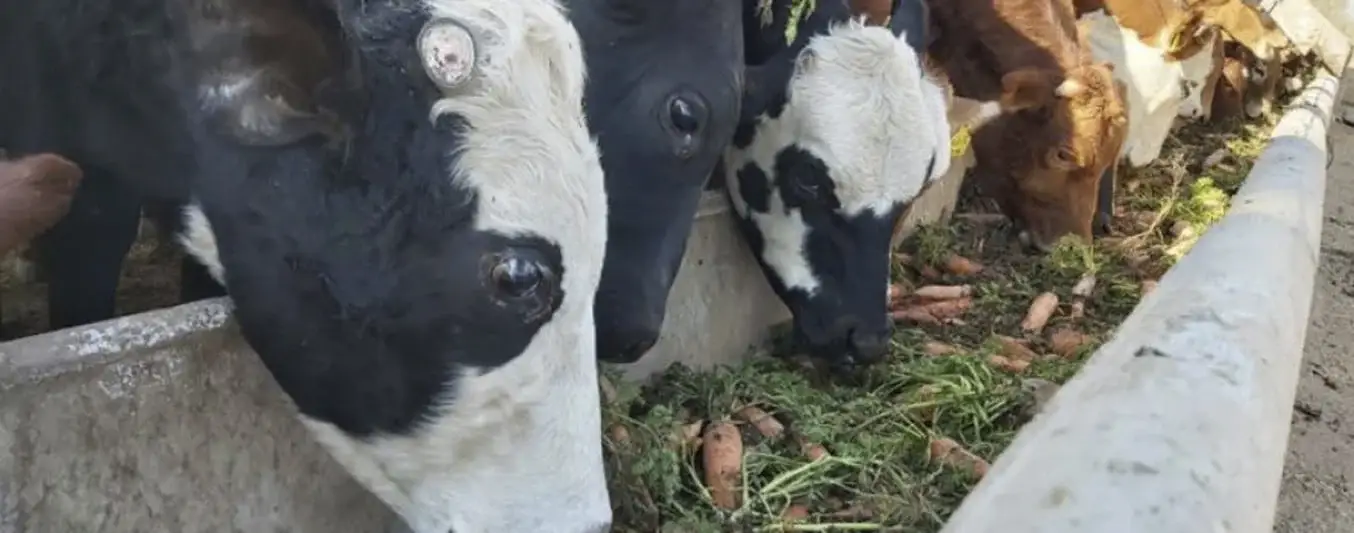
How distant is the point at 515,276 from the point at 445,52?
1.05 ft

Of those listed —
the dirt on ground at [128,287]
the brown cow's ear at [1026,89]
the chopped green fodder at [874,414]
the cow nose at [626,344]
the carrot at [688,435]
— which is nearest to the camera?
the dirt on ground at [128,287]

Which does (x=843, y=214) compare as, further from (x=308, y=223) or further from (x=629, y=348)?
(x=308, y=223)

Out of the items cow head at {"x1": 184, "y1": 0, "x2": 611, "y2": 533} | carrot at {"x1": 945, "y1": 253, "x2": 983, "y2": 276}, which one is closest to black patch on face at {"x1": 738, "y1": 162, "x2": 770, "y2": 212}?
carrot at {"x1": 945, "y1": 253, "x2": 983, "y2": 276}

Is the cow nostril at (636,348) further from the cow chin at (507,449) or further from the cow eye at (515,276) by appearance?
the cow eye at (515,276)

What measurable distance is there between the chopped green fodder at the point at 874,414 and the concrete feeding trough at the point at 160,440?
673mm

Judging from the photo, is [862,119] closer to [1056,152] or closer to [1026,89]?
[1026,89]

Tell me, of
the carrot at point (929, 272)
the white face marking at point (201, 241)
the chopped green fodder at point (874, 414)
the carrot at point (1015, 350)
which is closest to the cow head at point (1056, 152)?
the chopped green fodder at point (874, 414)

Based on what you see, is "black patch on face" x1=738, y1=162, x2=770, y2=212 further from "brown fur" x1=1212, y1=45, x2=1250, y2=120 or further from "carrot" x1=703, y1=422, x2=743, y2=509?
"brown fur" x1=1212, y1=45, x2=1250, y2=120

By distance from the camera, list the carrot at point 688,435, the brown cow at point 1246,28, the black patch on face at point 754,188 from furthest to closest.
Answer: the brown cow at point 1246,28
the black patch on face at point 754,188
the carrot at point 688,435

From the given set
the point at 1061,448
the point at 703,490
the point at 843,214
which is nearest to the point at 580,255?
the point at 1061,448

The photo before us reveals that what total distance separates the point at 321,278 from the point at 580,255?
14.5 inches

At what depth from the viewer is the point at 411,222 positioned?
78.8 inches

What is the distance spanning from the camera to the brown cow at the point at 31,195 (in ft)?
6.52

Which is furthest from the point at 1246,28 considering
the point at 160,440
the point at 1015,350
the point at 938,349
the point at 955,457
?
the point at 160,440
